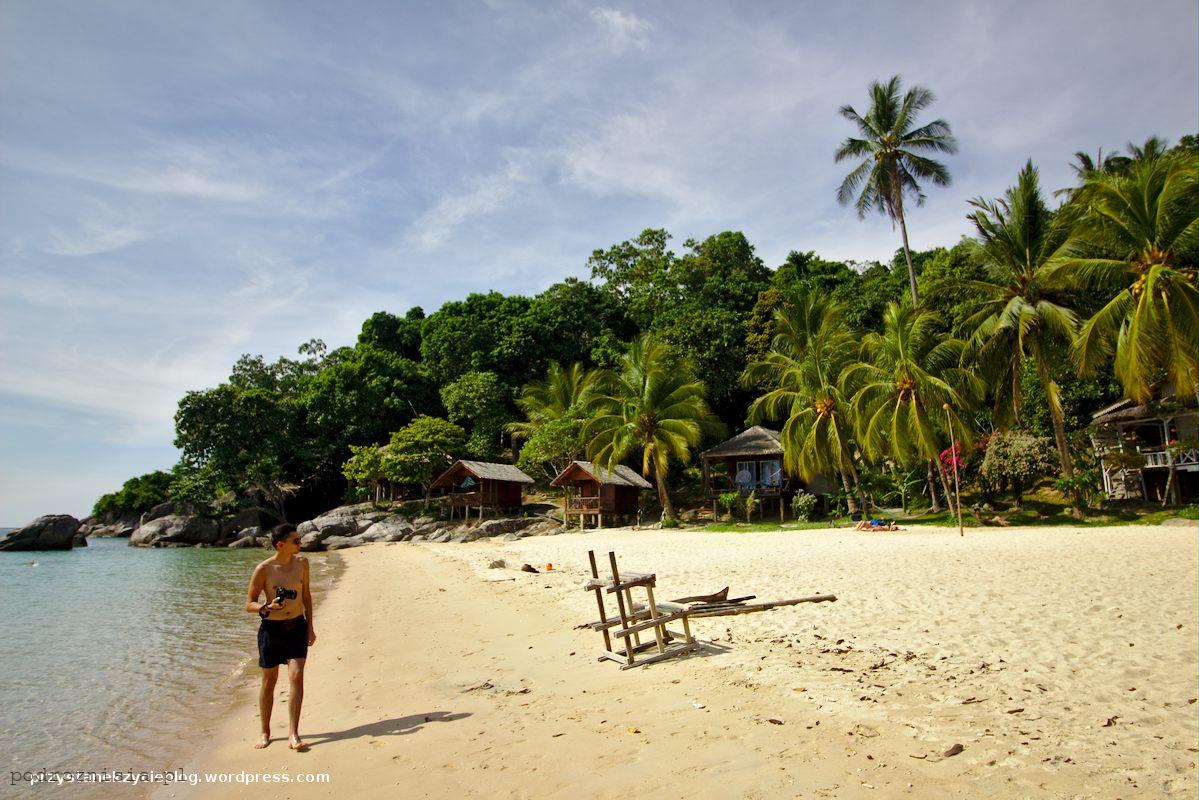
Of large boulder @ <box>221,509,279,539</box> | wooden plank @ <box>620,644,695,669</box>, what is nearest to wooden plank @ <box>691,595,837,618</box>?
wooden plank @ <box>620,644,695,669</box>

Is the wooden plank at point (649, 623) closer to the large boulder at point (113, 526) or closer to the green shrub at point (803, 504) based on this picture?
the green shrub at point (803, 504)

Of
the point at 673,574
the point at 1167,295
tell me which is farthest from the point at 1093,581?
the point at 1167,295

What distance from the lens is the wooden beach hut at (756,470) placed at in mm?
26562

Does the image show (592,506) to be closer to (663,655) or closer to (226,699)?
(226,699)

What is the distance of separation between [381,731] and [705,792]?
2805 mm

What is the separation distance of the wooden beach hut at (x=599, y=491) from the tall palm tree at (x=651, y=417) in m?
1.20

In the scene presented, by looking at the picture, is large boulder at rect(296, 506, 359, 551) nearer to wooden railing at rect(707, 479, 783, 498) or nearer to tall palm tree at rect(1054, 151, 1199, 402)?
wooden railing at rect(707, 479, 783, 498)

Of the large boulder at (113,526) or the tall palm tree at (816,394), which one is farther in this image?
the large boulder at (113,526)

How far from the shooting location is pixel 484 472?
29359 millimetres

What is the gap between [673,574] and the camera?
11.8 m

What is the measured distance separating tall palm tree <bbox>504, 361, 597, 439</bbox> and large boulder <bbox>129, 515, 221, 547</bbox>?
664 inches

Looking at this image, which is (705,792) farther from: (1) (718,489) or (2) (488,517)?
(2) (488,517)

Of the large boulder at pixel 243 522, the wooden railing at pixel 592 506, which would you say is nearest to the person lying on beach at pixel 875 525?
the wooden railing at pixel 592 506

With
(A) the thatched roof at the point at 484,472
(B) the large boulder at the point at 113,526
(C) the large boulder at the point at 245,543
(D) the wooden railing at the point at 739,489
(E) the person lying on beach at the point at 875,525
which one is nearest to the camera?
(E) the person lying on beach at the point at 875,525
